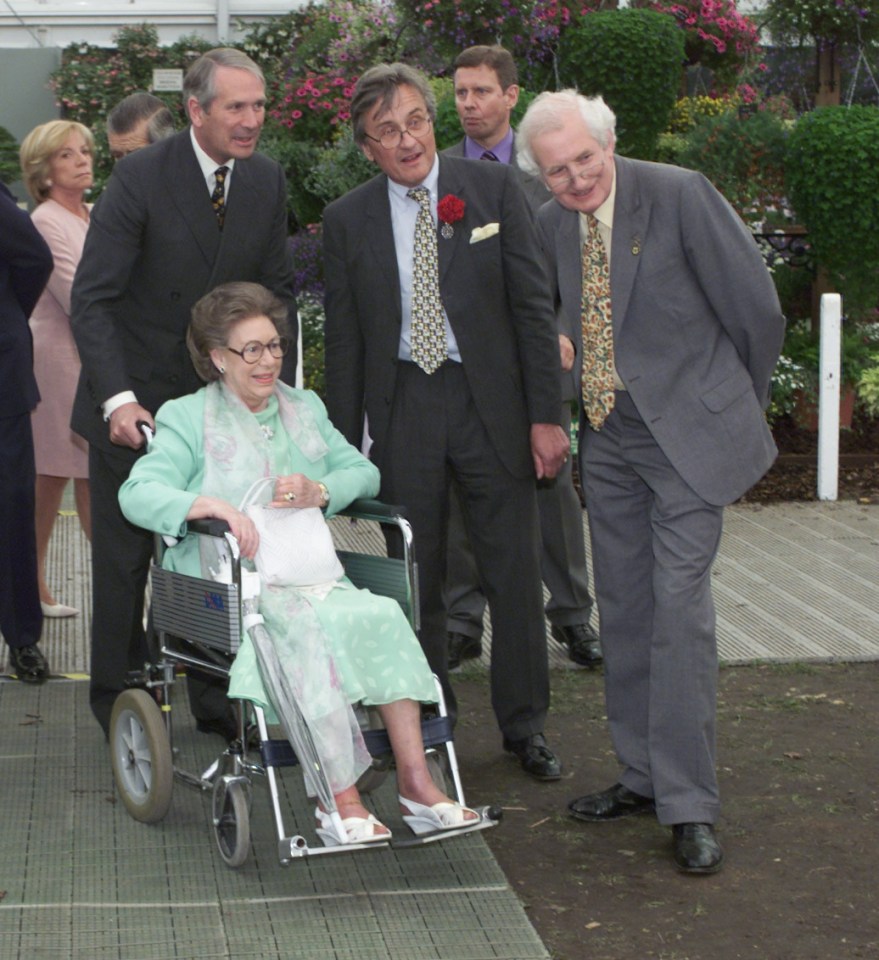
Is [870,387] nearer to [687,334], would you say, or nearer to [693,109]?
[693,109]

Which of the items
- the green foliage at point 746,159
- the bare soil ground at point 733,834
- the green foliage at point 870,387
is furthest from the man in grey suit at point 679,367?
the green foliage at point 746,159

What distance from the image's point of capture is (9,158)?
1552 cm

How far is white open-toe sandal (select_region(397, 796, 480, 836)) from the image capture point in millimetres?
4000

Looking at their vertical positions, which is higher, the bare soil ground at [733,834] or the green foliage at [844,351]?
the green foliage at [844,351]

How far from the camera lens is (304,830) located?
4.53 m

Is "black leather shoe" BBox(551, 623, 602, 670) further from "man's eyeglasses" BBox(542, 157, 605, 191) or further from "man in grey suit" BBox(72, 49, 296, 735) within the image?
"man's eyeglasses" BBox(542, 157, 605, 191)

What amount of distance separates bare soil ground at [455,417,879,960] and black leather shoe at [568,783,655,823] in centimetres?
4

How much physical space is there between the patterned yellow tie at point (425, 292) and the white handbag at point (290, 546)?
63cm

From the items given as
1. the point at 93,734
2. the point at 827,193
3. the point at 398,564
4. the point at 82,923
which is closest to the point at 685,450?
the point at 398,564

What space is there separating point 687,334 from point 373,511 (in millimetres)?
967

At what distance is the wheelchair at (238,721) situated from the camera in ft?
13.2

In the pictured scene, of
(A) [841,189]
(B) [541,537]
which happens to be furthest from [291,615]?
(A) [841,189]

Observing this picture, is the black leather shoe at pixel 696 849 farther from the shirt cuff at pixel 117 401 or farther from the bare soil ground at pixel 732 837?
the shirt cuff at pixel 117 401

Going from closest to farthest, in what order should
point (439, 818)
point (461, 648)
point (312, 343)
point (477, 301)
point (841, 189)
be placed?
point (439, 818) < point (477, 301) < point (461, 648) < point (841, 189) < point (312, 343)
